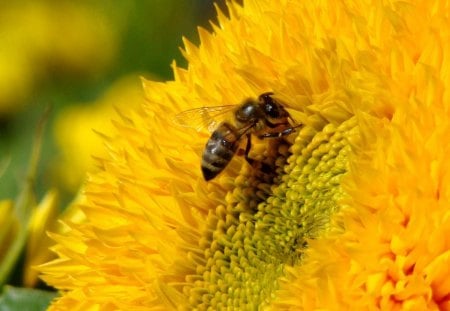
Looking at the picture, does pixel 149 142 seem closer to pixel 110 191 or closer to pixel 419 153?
pixel 110 191

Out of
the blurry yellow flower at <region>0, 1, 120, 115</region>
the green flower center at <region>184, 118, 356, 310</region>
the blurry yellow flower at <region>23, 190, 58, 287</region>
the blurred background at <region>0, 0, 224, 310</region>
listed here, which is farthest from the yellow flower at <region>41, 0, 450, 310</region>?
the blurry yellow flower at <region>0, 1, 120, 115</region>

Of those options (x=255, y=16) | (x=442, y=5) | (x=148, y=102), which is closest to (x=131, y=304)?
(x=148, y=102)

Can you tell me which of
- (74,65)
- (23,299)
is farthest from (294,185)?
(74,65)

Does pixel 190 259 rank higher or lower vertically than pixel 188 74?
lower

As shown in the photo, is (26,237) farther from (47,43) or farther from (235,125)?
(47,43)

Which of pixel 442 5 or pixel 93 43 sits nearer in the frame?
pixel 442 5

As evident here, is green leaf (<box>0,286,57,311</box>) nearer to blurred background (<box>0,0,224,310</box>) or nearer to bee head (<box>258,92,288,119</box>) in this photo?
bee head (<box>258,92,288,119</box>)

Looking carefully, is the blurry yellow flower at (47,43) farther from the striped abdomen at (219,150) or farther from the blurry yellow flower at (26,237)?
the striped abdomen at (219,150)
